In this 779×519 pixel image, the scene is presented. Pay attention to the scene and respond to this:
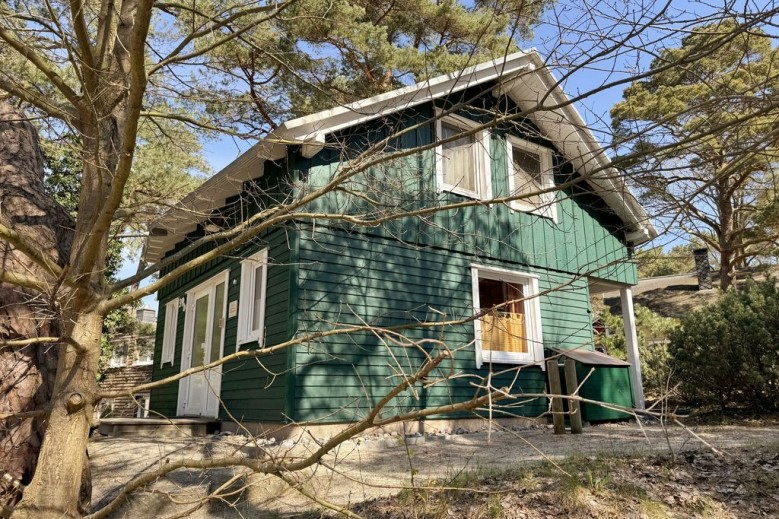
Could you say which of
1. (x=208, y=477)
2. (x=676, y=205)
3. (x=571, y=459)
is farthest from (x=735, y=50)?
(x=208, y=477)

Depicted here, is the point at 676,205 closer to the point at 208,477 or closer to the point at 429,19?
the point at 208,477

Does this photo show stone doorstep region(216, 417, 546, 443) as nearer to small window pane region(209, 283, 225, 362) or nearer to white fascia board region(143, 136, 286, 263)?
small window pane region(209, 283, 225, 362)

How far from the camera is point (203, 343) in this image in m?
10.1

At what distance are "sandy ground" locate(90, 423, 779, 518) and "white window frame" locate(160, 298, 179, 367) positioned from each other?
4.52 m

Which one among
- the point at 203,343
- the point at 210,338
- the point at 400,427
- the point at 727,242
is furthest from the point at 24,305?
the point at 727,242

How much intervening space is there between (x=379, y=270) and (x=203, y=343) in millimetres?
4052

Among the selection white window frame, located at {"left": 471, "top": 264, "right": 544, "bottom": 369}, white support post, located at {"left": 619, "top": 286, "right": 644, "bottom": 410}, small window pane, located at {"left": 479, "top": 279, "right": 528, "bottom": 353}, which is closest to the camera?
white window frame, located at {"left": 471, "top": 264, "right": 544, "bottom": 369}

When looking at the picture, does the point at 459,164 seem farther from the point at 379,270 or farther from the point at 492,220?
the point at 379,270

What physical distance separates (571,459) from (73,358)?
380cm

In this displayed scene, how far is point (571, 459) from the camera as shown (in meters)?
4.71

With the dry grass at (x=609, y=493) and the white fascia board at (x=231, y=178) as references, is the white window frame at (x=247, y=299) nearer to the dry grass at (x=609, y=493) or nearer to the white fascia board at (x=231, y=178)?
the white fascia board at (x=231, y=178)

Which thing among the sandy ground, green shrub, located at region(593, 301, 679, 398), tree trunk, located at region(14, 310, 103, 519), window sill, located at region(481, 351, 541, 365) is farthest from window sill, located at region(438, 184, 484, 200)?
tree trunk, located at region(14, 310, 103, 519)

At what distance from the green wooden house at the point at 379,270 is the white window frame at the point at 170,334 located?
7 cm

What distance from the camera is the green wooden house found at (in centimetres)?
692
